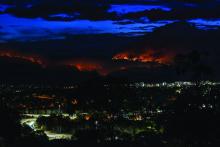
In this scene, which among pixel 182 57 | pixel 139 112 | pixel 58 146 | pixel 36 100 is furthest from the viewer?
pixel 36 100

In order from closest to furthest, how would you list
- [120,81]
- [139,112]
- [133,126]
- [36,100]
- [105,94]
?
[133,126] < [105,94] < [120,81] < [139,112] < [36,100]

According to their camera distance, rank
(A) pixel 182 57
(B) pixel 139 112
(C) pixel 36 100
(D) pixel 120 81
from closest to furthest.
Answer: (A) pixel 182 57
(D) pixel 120 81
(B) pixel 139 112
(C) pixel 36 100

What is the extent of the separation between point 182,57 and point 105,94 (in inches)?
637

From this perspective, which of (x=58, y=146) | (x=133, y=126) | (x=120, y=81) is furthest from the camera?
(x=120, y=81)

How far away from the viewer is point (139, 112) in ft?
252

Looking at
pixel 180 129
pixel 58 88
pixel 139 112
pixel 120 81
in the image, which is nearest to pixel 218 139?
pixel 180 129

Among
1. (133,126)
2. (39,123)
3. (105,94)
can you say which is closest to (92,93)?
(105,94)

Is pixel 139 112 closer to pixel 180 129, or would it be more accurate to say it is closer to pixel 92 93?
pixel 92 93

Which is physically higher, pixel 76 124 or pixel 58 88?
pixel 58 88

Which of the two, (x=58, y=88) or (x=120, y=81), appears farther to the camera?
(x=58, y=88)

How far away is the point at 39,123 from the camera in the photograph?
223 feet

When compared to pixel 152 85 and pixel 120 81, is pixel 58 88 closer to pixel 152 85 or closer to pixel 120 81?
pixel 152 85

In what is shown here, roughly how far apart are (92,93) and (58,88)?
39.8m

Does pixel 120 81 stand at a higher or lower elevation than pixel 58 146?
higher
